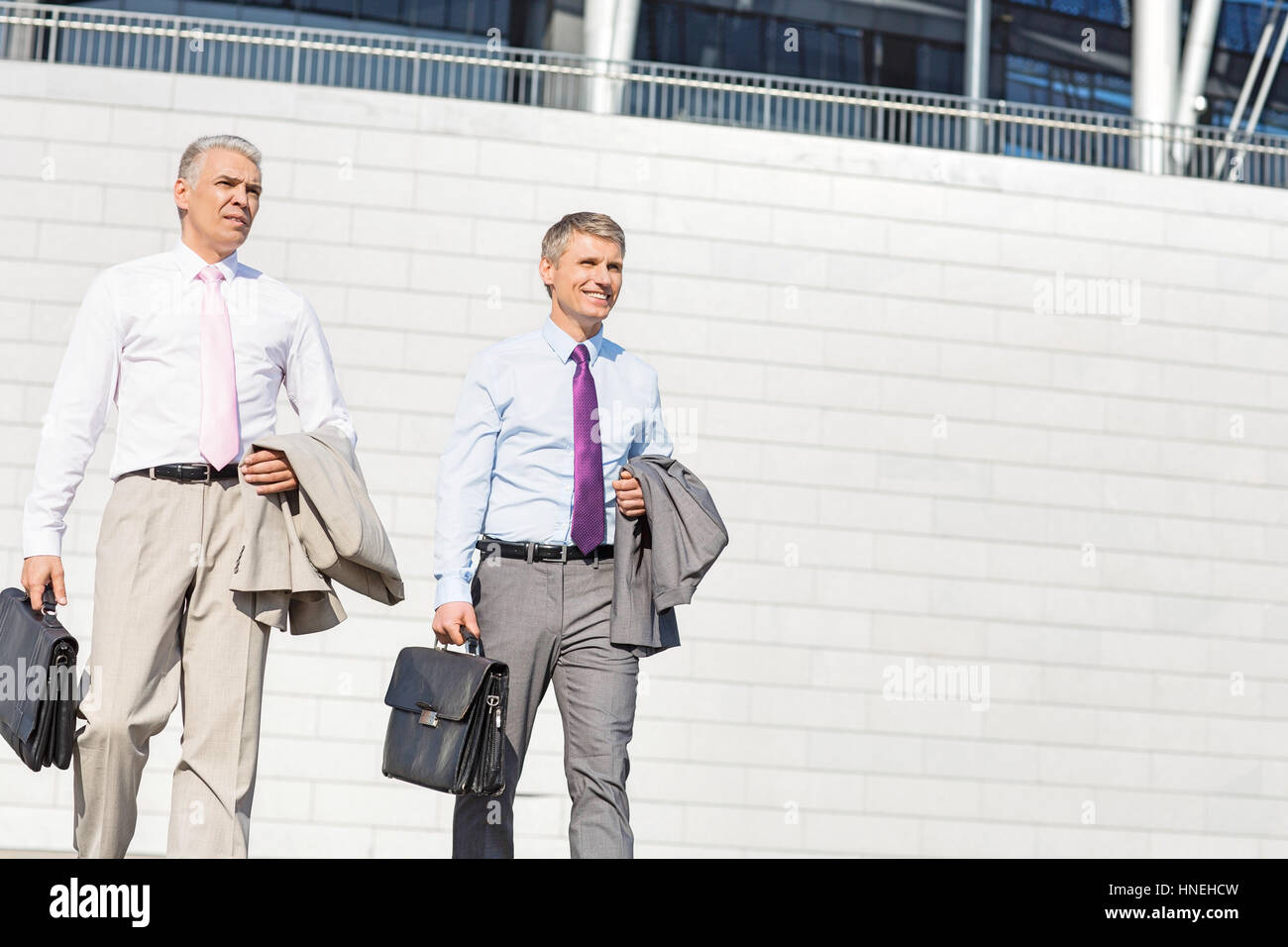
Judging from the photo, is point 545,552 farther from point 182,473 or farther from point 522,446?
point 182,473

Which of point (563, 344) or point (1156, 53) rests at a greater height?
point (1156, 53)

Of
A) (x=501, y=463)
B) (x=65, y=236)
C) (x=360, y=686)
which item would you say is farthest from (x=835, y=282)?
(x=501, y=463)

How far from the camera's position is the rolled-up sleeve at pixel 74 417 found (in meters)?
4.06

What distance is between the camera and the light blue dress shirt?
14.5ft

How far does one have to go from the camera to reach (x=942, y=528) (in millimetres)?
10258

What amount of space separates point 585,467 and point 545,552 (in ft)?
0.93

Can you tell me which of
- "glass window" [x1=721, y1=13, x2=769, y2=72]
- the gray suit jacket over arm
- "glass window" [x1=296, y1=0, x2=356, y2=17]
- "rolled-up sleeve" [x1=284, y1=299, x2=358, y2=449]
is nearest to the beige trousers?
"rolled-up sleeve" [x1=284, y1=299, x2=358, y2=449]

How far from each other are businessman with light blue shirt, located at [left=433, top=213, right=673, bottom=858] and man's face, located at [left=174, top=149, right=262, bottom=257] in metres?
0.82

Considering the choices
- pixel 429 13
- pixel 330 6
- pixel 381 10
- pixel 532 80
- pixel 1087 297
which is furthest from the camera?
pixel 429 13

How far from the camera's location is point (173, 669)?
403 cm
